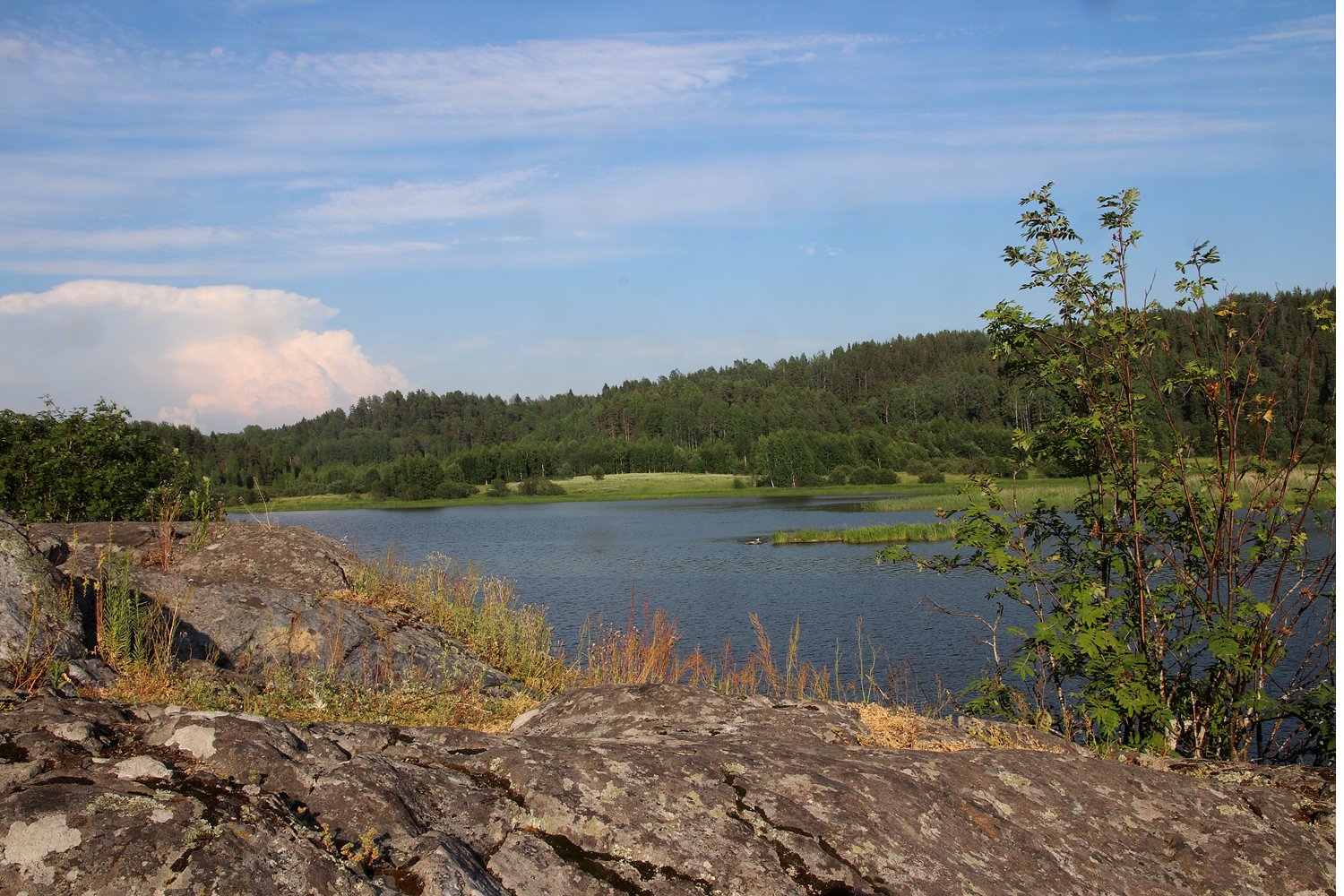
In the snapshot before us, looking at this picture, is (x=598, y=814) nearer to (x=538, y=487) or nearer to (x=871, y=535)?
(x=871, y=535)

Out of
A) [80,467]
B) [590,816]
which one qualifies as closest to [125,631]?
[590,816]

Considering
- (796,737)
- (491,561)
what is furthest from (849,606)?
(796,737)

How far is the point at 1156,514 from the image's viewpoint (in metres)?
7.06

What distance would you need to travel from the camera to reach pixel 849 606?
23.0 m

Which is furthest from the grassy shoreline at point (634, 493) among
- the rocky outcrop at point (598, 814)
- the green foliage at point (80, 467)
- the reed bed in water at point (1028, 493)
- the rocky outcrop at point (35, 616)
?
the rocky outcrop at point (598, 814)

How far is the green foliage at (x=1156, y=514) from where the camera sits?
6.33 metres

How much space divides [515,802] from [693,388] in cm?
19119

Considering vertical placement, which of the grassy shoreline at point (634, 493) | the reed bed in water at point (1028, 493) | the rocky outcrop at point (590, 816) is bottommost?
the grassy shoreline at point (634, 493)

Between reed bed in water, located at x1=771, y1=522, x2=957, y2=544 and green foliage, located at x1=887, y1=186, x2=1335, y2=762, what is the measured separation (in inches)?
1238

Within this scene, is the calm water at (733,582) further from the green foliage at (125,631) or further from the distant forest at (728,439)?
the distant forest at (728,439)

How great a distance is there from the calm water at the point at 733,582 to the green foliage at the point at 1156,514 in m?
1.70

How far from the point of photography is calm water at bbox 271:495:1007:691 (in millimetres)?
18219

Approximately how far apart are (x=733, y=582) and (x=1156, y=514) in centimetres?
2175

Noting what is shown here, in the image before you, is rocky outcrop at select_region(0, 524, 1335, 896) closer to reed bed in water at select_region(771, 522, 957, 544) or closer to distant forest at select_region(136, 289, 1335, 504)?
reed bed in water at select_region(771, 522, 957, 544)
